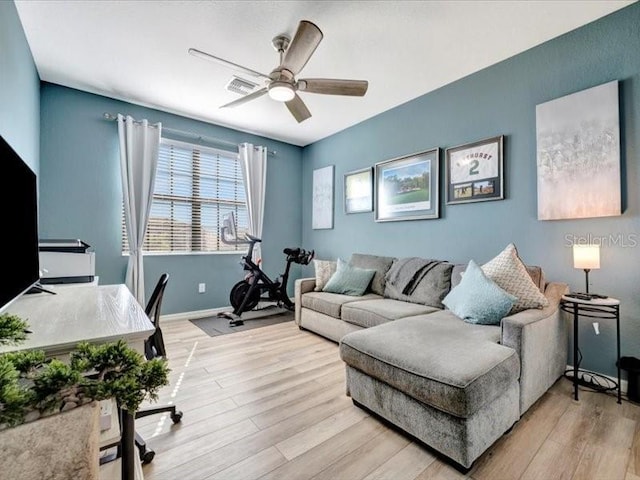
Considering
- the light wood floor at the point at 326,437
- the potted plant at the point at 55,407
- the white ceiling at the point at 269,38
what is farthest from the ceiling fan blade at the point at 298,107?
the potted plant at the point at 55,407

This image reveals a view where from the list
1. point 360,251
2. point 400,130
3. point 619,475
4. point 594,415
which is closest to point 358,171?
point 400,130

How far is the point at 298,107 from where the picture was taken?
8.57 feet

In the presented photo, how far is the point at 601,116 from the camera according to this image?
208cm

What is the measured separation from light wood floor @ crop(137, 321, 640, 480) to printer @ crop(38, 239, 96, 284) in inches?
45.3

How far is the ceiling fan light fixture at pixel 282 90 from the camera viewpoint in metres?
2.24

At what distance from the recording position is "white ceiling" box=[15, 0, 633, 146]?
204 centimetres

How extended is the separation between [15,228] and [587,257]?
122 inches

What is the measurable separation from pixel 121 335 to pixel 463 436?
4.76ft

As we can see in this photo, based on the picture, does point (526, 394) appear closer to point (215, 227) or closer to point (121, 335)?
point (121, 335)

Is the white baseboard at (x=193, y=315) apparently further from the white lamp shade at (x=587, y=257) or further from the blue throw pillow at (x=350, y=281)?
the white lamp shade at (x=587, y=257)

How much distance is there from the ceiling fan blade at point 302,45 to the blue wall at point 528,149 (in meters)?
1.76

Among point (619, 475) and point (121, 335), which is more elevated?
point (121, 335)

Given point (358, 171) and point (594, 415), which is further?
point (358, 171)

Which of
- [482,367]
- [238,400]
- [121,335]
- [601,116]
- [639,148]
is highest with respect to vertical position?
[601,116]
